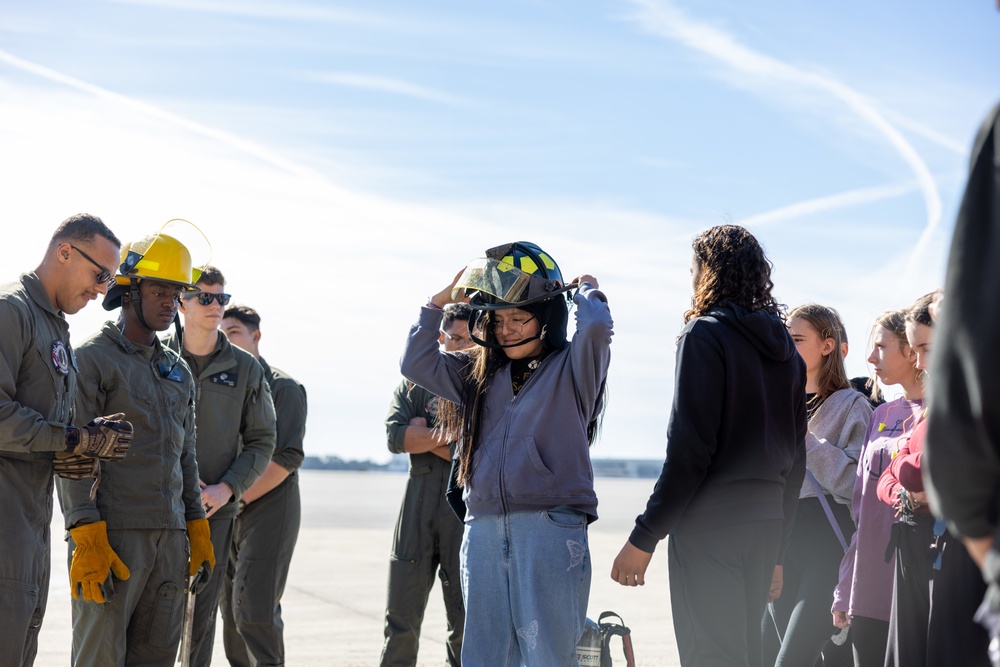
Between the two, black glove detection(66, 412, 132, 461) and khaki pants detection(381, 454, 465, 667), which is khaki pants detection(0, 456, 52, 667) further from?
khaki pants detection(381, 454, 465, 667)

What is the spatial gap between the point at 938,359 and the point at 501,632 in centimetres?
255

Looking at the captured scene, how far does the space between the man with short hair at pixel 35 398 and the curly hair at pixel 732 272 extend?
254 cm

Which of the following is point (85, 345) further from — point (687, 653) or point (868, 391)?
point (868, 391)

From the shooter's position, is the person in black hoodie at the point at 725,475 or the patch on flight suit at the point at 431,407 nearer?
the person in black hoodie at the point at 725,475

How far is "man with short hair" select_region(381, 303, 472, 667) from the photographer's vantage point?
20.1 feet

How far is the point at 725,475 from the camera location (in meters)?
3.89

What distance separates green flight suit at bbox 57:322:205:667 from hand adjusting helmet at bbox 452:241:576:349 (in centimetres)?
159

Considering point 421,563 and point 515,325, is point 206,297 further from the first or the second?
point 515,325

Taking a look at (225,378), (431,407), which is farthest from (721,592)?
(225,378)

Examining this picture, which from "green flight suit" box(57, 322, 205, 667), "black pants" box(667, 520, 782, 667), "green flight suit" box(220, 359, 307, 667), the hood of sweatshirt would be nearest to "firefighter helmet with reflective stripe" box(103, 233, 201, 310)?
"green flight suit" box(57, 322, 205, 667)

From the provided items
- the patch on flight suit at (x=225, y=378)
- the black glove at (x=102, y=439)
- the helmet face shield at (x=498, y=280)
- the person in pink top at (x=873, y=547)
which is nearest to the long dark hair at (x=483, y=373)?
the helmet face shield at (x=498, y=280)

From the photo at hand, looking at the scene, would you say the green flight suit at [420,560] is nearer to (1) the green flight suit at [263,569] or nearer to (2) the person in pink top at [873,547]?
(1) the green flight suit at [263,569]

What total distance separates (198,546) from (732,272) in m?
2.89

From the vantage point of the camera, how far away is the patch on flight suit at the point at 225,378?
6.23 meters
